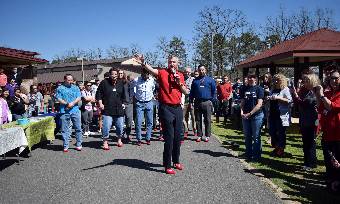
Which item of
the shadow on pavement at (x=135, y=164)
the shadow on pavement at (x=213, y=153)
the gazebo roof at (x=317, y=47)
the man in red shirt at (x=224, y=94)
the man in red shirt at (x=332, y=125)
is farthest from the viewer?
the man in red shirt at (x=224, y=94)

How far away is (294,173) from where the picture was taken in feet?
21.5

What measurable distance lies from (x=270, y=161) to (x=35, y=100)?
11.3m

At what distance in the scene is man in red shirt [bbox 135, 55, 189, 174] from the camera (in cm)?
656

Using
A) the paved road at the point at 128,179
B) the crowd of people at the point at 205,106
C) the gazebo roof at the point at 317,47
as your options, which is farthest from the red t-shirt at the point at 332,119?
the gazebo roof at the point at 317,47

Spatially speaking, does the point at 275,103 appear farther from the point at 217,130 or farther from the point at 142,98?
the point at 217,130

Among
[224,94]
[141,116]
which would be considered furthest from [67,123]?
[224,94]

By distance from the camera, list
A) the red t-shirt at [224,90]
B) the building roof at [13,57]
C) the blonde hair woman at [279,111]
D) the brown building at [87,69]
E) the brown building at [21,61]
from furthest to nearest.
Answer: the brown building at [87,69]
the brown building at [21,61]
the red t-shirt at [224,90]
the building roof at [13,57]
the blonde hair woman at [279,111]

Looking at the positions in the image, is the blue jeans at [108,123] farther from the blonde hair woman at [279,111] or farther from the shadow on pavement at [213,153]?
the blonde hair woman at [279,111]

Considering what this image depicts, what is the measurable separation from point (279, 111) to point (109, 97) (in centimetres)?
445

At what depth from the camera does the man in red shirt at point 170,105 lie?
21.5 ft

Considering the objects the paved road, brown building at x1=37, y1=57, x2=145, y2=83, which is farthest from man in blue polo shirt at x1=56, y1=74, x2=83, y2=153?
brown building at x1=37, y1=57, x2=145, y2=83

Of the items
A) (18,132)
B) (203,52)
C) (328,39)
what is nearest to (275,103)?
(18,132)

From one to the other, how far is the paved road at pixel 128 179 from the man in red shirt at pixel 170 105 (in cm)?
51

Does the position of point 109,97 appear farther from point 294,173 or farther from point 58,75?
point 58,75
